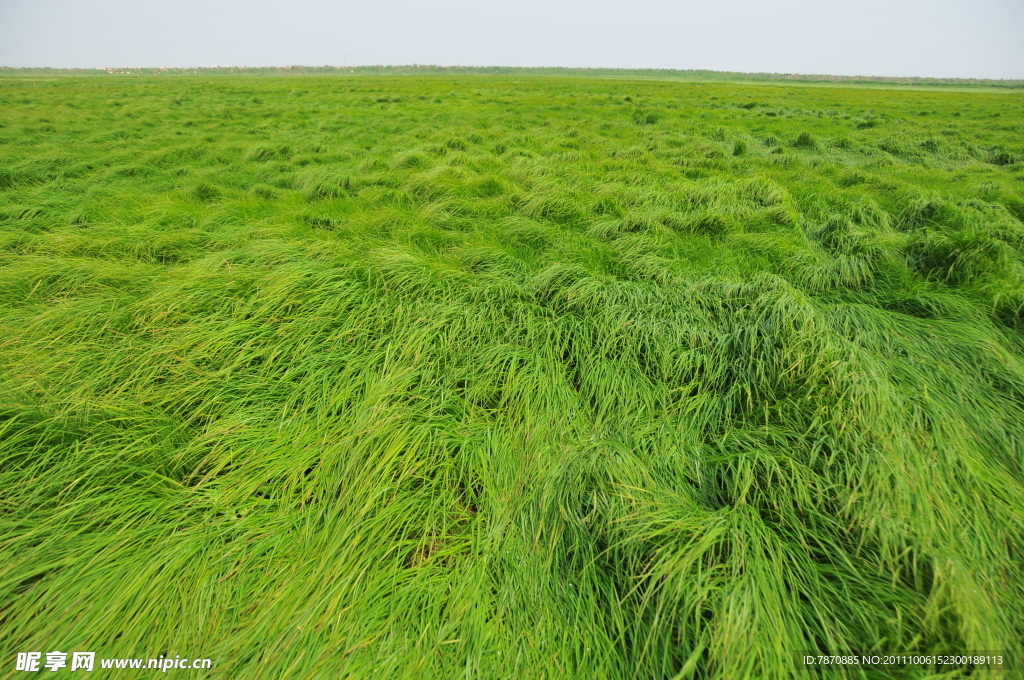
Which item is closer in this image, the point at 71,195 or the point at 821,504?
the point at 821,504

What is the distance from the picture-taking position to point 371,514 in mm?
1749

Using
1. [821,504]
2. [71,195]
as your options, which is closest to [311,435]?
[821,504]

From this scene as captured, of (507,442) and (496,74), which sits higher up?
(496,74)

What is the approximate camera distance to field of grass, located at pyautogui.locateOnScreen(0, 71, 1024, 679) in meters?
1.38

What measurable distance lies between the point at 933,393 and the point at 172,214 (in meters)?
6.32

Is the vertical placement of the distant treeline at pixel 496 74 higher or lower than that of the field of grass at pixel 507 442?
higher

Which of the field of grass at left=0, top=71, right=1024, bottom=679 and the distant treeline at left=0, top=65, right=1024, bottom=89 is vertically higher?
the distant treeline at left=0, top=65, right=1024, bottom=89

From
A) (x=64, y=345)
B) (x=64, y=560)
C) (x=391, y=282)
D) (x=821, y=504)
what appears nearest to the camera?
(x=64, y=560)

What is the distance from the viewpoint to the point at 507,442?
205cm

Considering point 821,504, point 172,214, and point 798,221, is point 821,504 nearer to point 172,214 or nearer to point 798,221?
point 798,221

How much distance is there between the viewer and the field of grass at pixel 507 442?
1377 millimetres

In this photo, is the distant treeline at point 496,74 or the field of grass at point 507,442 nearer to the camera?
the field of grass at point 507,442

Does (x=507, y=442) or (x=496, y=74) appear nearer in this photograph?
(x=507, y=442)

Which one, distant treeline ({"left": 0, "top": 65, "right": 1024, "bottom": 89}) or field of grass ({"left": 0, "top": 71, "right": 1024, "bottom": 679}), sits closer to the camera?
field of grass ({"left": 0, "top": 71, "right": 1024, "bottom": 679})
